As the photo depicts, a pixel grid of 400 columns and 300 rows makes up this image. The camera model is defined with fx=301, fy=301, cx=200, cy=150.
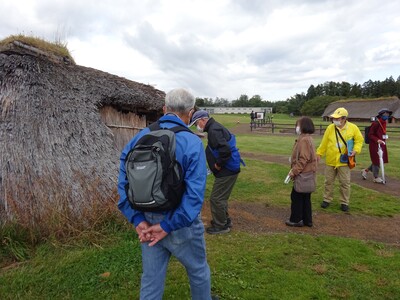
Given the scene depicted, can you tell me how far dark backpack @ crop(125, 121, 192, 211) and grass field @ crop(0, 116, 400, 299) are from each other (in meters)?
1.64

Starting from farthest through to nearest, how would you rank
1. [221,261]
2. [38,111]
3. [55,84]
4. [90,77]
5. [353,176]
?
[353,176], [90,77], [55,84], [38,111], [221,261]

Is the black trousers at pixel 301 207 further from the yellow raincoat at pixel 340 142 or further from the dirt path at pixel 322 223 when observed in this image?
the yellow raincoat at pixel 340 142

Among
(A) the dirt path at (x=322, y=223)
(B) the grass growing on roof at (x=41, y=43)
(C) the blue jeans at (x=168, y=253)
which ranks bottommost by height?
(A) the dirt path at (x=322, y=223)

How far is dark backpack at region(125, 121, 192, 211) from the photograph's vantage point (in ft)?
6.59

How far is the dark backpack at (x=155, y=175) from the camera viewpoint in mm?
2008

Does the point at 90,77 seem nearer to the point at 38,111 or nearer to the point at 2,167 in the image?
the point at 38,111

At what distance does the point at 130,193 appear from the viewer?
211 centimetres

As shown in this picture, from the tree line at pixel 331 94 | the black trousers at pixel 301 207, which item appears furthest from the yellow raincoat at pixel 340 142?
the tree line at pixel 331 94

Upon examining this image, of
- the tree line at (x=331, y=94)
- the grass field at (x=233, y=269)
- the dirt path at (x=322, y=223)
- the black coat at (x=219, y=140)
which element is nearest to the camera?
the grass field at (x=233, y=269)

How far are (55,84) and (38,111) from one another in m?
0.79

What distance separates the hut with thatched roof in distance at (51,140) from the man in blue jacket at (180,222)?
250 centimetres

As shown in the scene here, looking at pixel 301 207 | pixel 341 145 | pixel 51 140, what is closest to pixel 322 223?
pixel 301 207

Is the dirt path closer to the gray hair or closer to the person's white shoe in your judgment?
the person's white shoe

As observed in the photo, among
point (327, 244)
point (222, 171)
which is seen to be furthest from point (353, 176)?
point (222, 171)
